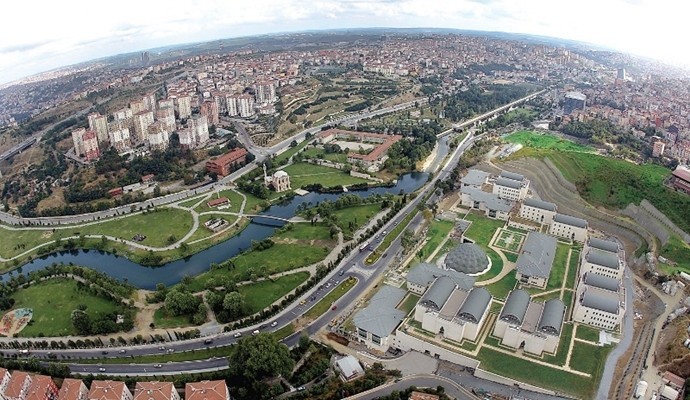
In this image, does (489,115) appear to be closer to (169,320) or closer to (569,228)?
(569,228)

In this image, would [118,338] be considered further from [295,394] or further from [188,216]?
[188,216]

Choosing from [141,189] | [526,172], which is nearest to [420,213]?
[526,172]

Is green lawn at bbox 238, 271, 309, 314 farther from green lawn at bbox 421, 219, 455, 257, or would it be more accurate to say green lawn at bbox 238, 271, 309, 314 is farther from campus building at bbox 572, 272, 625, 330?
campus building at bbox 572, 272, 625, 330

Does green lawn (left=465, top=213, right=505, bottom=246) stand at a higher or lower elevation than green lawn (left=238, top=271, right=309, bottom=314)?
higher

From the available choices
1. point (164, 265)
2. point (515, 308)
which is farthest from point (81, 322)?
point (515, 308)

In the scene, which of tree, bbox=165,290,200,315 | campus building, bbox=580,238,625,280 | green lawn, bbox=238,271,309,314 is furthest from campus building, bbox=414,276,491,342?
tree, bbox=165,290,200,315

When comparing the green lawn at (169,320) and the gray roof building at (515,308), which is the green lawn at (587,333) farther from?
the green lawn at (169,320)

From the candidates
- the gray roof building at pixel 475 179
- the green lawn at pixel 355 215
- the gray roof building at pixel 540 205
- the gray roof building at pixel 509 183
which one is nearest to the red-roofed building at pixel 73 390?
the green lawn at pixel 355 215
